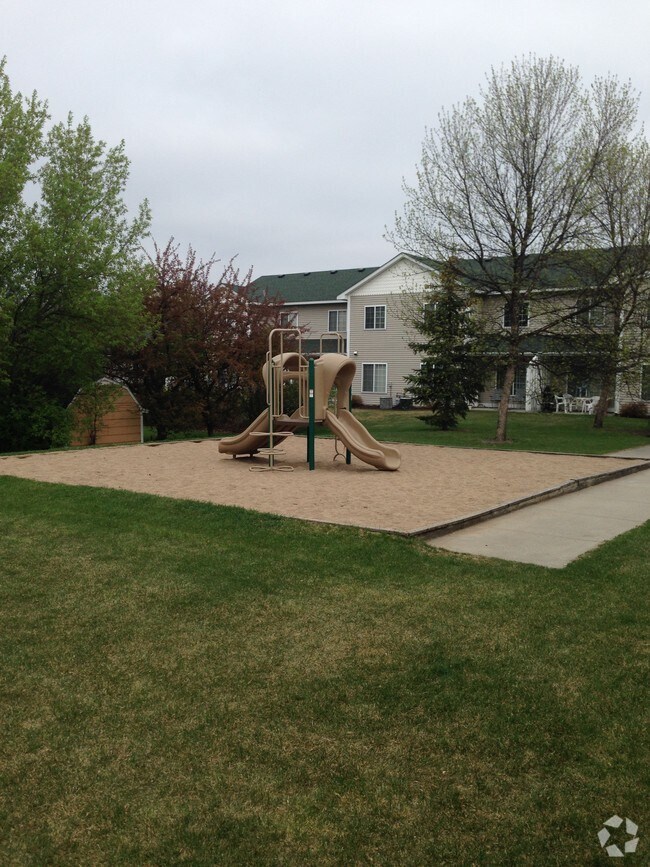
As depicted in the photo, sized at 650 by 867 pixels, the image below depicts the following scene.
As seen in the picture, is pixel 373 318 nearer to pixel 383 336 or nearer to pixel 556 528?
pixel 383 336

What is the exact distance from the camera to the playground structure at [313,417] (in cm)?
1277

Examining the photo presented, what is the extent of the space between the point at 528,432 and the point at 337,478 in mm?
14571

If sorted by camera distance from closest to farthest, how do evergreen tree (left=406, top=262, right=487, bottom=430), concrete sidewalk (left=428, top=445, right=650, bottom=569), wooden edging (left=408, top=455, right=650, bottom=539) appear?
concrete sidewalk (left=428, top=445, right=650, bottom=569) < wooden edging (left=408, top=455, right=650, bottom=539) < evergreen tree (left=406, top=262, right=487, bottom=430)

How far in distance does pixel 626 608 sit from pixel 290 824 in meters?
3.25

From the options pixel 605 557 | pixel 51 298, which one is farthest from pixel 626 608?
pixel 51 298

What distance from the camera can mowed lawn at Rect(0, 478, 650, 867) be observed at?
8.89ft

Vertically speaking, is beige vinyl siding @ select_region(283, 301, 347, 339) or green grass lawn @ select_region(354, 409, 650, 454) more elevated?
beige vinyl siding @ select_region(283, 301, 347, 339)

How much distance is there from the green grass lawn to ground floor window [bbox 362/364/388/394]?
4.67 meters

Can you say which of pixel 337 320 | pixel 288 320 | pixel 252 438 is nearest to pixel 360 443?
pixel 252 438

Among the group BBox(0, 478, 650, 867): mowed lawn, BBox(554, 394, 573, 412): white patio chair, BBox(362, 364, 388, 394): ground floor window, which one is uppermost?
BBox(362, 364, 388, 394): ground floor window

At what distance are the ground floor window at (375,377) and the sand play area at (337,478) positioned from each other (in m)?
25.3

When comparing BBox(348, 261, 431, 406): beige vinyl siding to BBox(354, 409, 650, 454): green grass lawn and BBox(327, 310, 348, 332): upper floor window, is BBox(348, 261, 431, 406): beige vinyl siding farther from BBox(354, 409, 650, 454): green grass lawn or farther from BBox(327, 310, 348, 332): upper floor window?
BBox(354, 409, 650, 454): green grass lawn

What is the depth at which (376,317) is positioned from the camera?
137ft

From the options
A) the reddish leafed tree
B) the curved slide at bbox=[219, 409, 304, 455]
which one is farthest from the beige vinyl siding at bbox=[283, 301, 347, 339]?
the curved slide at bbox=[219, 409, 304, 455]
